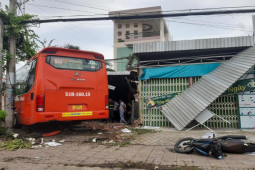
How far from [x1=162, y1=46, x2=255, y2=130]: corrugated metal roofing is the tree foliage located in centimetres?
748

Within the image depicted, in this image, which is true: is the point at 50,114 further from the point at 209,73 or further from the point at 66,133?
the point at 209,73

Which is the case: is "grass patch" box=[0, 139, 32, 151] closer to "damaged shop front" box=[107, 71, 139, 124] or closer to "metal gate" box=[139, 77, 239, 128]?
"metal gate" box=[139, 77, 239, 128]

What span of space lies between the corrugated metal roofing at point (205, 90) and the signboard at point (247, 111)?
1191 mm

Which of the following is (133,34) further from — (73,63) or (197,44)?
(73,63)

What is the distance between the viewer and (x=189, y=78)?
8.84 meters

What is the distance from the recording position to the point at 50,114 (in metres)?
6.64

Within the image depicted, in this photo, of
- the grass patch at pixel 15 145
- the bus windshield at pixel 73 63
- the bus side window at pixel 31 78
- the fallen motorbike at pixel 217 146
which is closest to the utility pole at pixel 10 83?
the bus side window at pixel 31 78

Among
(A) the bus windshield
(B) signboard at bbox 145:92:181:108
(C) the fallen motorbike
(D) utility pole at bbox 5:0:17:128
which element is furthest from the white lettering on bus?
(D) utility pole at bbox 5:0:17:128

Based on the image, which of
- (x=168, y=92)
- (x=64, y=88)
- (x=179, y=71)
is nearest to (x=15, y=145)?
(x=64, y=88)

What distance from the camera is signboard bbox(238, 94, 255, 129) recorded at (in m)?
7.91

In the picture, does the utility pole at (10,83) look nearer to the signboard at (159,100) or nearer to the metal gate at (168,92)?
the metal gate at (168,92)

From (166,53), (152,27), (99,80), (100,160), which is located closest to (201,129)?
(166,53)

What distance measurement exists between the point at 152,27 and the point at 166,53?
131 ft

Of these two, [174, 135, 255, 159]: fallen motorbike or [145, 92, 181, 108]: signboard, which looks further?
[145, 92, 181, 108]: signboard
